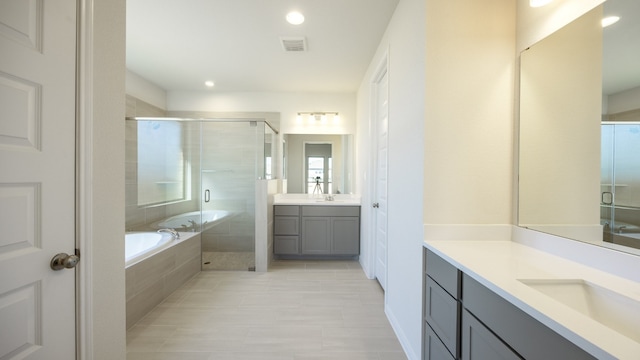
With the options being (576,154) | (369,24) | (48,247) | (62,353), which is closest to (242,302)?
(62,353)

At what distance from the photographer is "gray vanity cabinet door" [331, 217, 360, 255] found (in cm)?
362

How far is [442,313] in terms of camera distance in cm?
127

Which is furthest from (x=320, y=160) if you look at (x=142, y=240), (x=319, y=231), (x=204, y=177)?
(x=142, y=240)

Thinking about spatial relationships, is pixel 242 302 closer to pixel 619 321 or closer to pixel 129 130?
pixel 619 321

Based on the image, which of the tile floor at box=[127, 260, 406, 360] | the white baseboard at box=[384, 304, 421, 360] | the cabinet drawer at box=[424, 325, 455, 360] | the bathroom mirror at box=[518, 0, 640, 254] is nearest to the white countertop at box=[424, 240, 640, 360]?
the bathroom mirror at box=[518, 0, 640, 254]

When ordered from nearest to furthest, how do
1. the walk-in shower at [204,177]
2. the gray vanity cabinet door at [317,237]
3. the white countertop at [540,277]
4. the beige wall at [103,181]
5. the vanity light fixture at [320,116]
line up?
the white countertop at [540,277] → the beige wall at [103,181] → the walk-in shower at [204,177] → the gray vanity cabinet door at [317,237] → the vanity light fixture at [320,116]

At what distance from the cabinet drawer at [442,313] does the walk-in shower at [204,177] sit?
2.44 m

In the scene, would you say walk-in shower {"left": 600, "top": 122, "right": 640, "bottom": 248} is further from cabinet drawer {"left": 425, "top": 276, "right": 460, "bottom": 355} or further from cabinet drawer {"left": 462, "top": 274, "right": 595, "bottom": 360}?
cabinet drawer {"left": 425, "top": 276, "right": 460, "bottom": 355}

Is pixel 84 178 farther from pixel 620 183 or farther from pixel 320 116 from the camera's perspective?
pixel 320 116

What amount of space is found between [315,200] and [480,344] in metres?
3.05

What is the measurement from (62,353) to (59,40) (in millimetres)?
1213

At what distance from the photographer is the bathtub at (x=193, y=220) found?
3494 mm

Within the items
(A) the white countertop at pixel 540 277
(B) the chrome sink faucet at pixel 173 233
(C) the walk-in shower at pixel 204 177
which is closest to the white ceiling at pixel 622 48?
(A) the white countertop at pixel 540 277

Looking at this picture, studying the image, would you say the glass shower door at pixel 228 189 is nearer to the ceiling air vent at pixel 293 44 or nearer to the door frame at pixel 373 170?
the ceiling air vent at pixel 293 44
